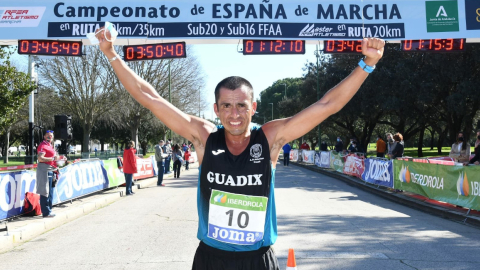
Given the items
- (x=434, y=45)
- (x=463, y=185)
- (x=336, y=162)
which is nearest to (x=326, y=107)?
(x=463, y=185)

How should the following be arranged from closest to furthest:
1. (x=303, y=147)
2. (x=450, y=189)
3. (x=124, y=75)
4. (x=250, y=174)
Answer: (x=250, y=174), (x=124, y=75), (x=450, y=189), (x=303, y=147)

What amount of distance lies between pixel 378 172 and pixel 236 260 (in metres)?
14.5

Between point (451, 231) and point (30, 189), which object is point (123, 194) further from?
point (451, 231)

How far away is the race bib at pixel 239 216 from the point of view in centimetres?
268

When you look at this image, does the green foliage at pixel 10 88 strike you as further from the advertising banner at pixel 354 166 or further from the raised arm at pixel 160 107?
the raised arm at pixel 160 107

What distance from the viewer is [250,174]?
2.64m

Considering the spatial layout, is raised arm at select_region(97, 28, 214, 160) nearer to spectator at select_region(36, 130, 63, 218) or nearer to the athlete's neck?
the athlete's neck

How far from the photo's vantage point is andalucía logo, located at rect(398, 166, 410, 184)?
1372 centimetres

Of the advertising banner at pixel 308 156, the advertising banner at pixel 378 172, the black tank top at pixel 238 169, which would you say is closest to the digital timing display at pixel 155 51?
the advertising banner at pixel 378 172

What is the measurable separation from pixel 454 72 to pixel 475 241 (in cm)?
2128

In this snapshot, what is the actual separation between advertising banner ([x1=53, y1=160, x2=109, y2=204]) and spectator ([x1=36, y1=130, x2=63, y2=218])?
1395 mm

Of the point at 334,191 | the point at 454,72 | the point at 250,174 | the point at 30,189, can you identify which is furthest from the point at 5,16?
the point at 454,72

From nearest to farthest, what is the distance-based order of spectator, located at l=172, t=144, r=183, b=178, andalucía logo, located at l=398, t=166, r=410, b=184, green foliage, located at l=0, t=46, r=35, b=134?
andalucía logo, located at l=398, t=166, r=410, b=184, green foliage, located at l=0, t=46, r=35, b=134, spectator, located at l=172, t=144, r=183, b=178

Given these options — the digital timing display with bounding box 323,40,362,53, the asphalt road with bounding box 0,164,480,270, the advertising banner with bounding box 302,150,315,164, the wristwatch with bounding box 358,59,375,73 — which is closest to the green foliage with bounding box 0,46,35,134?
the asphalt road with bounding box 0,164,480,270
